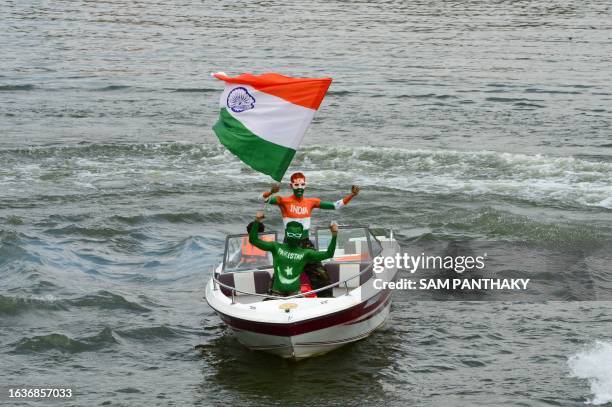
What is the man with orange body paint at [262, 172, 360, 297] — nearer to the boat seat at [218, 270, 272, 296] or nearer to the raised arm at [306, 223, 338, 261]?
the raised arm at [306, 223, 338, 261]

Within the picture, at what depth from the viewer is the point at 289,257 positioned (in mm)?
16172

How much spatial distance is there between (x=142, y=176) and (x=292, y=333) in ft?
42.4

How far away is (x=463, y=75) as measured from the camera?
40.6m

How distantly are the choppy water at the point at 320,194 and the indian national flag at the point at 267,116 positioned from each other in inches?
120

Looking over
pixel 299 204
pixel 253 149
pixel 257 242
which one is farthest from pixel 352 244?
pixel 253 149

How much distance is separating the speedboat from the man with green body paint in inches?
9.8

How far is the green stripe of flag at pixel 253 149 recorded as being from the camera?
1730cm

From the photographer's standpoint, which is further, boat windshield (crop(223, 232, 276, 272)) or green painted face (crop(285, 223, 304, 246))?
boat windshield (crop(223, 232, 276, 272))

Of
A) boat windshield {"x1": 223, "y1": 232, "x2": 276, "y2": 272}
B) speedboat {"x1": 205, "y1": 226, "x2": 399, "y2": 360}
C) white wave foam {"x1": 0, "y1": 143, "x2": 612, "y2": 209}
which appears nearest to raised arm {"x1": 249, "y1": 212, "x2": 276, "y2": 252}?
speedboat {"x1": 205, "y1": 226, "x2": 399, "y2": 360}

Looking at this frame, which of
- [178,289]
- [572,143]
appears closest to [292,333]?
[178,289]

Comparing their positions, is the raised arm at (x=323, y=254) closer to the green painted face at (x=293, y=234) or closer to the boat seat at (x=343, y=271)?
the green painted face at (x=293, y=234)

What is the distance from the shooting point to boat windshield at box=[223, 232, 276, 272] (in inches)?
682

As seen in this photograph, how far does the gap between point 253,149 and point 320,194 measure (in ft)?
27.7

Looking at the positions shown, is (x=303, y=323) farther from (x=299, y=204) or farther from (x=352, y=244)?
(x=352, y=244)
